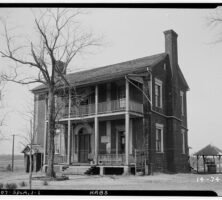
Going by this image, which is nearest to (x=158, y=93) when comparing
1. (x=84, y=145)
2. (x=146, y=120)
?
(x=146, y=120)

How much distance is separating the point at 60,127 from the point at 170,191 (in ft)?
39.8

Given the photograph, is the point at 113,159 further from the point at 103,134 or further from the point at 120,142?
the point at 103,134

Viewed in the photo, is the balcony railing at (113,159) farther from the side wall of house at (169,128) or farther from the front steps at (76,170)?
the side wall of house at (169,128)

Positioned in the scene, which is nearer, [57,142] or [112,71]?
[112,71]

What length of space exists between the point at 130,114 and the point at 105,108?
5.59ft

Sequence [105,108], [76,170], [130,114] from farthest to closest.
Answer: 1. [105,108]
2. [76,170]
3. [130,114]

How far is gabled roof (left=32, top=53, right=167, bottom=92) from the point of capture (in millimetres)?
16814

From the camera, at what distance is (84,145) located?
20.6 meters

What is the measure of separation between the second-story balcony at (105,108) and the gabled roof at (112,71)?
1.26 m

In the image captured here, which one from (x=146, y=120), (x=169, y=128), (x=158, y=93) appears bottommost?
(x=169, y=128)

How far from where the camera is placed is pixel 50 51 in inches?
576

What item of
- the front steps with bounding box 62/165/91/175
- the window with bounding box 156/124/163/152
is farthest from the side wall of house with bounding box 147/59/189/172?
the front steps with bounding box 62/165/91/175

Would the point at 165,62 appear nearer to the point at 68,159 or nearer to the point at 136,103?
the point at 136,103

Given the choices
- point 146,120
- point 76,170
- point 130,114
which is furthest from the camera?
point 76,170
